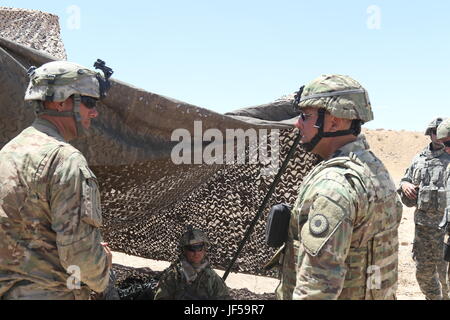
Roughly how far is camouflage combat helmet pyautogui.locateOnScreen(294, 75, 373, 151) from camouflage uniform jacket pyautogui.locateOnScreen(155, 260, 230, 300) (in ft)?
7.11

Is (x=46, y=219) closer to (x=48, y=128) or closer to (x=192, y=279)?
(x=48, y=128)

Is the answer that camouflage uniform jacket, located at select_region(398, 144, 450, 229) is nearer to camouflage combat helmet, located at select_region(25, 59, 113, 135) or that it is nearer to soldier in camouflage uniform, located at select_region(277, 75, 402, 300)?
soldier in camouflage uniform, located at select_region(277, 75, 402, 300)

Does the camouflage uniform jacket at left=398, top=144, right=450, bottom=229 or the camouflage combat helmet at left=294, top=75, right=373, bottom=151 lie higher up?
the camouflage combat helmet at left=294, top=75, right=373, bottom=151

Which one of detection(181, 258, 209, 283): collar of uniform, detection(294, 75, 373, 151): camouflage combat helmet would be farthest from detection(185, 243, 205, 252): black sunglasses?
detection(294, 75, 373, 151): camouflage combat helmet

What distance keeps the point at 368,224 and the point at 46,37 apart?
467 cm

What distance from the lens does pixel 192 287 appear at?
13.8 ft

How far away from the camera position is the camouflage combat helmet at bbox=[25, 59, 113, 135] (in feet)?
7.70

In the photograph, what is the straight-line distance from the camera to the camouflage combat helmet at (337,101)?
223 centimetres

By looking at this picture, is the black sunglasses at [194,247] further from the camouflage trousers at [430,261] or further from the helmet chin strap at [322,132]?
the camouflage trousers at [430,261]

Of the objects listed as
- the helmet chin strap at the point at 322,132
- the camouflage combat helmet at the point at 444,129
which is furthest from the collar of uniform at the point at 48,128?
the camouflage combat helmet at the point at 444,129

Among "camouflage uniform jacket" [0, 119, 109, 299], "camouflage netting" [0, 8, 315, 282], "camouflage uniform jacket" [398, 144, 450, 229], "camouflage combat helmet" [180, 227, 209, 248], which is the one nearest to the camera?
"camouflage uniform jacket" [0, 119, 109, 299]
